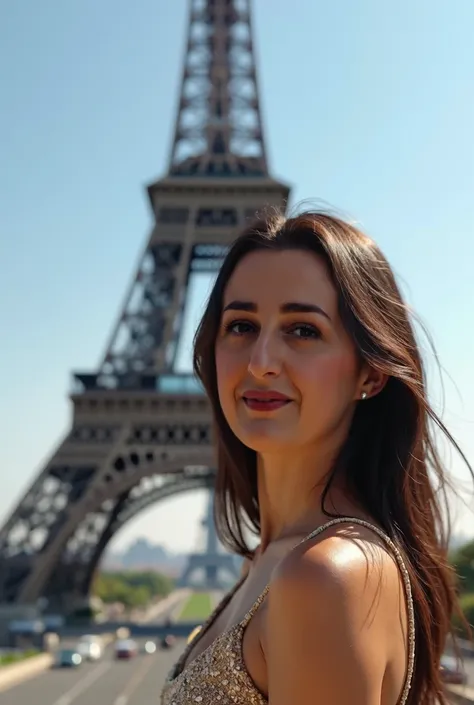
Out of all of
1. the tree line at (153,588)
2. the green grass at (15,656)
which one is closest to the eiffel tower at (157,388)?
the green grass at (15,656)

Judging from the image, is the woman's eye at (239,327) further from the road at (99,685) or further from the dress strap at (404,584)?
the road at (99,685)

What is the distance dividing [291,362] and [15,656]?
92.1ft

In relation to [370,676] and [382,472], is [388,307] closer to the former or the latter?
[382,472]

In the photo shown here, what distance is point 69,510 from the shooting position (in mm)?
31578

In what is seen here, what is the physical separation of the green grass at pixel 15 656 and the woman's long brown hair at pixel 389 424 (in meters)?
25.6

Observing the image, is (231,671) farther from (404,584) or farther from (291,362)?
(291,362)

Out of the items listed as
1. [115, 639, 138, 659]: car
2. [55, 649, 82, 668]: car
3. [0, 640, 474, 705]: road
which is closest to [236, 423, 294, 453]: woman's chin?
[0, 640, 474, 705]: road

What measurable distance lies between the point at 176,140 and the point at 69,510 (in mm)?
16040

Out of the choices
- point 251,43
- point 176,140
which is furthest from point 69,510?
point 251,43

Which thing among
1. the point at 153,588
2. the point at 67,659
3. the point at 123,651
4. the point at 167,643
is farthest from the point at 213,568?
the point at 67,659

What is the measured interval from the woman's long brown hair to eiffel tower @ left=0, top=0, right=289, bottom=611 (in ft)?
85.9

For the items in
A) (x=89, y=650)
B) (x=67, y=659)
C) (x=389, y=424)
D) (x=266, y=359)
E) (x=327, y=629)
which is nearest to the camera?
(x=327, y=629)

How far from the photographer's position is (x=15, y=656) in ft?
91.2

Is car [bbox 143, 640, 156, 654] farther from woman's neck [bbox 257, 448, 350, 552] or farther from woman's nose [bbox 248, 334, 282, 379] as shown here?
woman's nose [bbox 248, 334, 282, 379]
